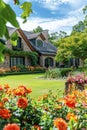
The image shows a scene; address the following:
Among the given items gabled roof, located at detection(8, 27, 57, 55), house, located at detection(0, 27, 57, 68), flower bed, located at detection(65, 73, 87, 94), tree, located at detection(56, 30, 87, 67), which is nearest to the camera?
flower bed, located at detection(65, 73, 87, 94)

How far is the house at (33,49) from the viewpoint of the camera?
1694 inches

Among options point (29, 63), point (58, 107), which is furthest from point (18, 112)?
point (29, 63)

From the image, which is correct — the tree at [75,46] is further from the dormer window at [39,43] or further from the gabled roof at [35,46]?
the dormer window at [39,43]

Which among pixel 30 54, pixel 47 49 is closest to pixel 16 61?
pixel 30 54

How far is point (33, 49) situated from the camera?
46312mm

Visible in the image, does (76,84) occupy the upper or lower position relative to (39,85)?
upper

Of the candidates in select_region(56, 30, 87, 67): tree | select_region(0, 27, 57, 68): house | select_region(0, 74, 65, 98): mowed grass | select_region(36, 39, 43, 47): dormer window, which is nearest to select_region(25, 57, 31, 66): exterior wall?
select_region(0, 27, 57, 68): house

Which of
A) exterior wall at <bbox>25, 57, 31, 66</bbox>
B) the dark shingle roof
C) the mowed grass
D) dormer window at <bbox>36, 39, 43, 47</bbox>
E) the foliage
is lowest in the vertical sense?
the mowed grass

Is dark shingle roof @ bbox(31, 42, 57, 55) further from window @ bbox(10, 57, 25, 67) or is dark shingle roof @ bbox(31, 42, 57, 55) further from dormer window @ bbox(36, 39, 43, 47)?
window @ bbox(10, 57, 25, 67)

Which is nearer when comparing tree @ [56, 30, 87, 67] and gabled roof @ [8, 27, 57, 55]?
tree @ [56, 30, 87, 67]

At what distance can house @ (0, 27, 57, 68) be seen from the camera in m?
43.0

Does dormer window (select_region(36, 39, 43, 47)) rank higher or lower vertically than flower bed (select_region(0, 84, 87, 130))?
higher

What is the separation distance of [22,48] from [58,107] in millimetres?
40311

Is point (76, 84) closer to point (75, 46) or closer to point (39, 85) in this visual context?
point (39, 85)
